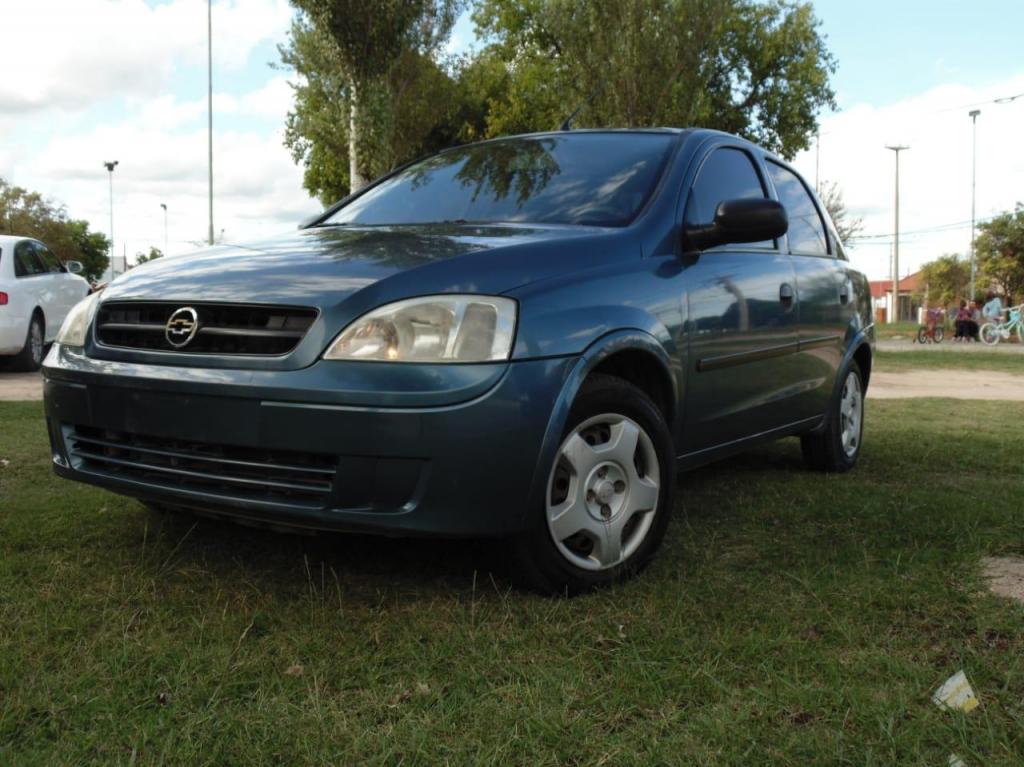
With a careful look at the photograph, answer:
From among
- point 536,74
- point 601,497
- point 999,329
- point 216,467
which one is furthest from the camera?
point 536,74

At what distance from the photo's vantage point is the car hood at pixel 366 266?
9.52 ft

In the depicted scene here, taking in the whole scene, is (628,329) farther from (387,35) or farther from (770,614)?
(387,35)

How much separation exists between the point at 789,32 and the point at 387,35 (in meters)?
21.9

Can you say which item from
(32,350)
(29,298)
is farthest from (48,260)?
(32,350)

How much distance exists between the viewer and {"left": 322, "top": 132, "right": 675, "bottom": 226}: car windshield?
12.5ft

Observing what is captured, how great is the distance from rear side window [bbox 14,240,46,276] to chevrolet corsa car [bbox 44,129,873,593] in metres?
8.81

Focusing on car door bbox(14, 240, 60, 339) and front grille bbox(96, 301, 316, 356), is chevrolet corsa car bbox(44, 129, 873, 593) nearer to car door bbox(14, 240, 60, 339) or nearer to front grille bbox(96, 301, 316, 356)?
front grille bbox(96, 301, 316, 356)

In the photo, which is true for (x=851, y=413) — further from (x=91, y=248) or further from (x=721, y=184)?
(x=91, y=248)

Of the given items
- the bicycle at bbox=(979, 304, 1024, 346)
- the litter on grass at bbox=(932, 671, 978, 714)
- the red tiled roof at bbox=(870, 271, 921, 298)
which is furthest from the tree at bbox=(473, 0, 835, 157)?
the red tiled roof at bbox=(870, 271, 921, 298)

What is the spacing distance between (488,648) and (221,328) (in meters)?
1.17

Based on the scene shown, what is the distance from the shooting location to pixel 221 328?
295 centimetres

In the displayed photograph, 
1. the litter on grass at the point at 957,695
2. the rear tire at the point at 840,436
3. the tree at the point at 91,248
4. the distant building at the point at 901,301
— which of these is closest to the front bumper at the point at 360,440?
the litter on grass at the point at 957,695

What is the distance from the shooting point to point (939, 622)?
2908 mm

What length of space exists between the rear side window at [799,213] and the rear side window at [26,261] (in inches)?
362
